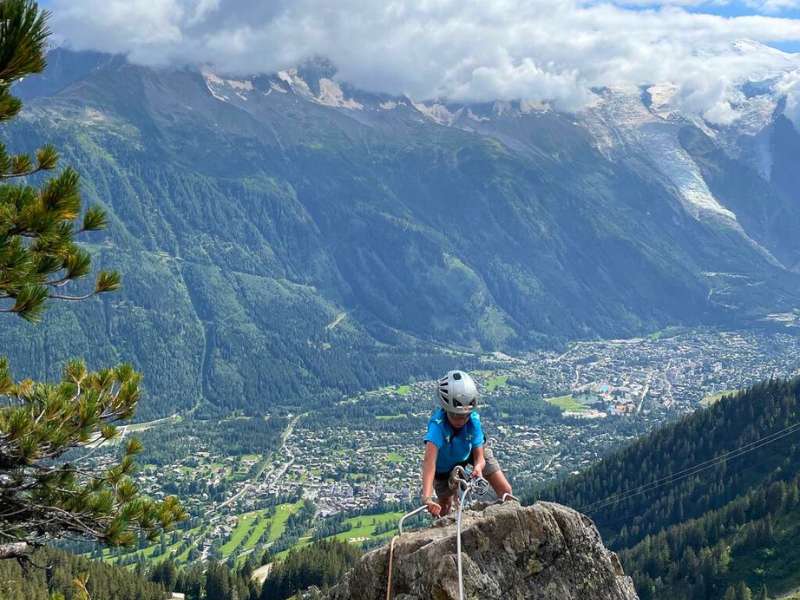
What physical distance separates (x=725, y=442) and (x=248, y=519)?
331 ft

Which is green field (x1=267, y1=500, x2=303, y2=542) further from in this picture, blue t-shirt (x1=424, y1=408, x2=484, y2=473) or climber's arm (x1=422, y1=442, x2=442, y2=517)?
climber's arm (x1=422, y1=442, x2=442, y2=517)

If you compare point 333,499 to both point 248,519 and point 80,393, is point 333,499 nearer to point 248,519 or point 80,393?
point 248,519

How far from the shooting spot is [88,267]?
17.5 meters

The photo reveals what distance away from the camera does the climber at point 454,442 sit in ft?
42.8

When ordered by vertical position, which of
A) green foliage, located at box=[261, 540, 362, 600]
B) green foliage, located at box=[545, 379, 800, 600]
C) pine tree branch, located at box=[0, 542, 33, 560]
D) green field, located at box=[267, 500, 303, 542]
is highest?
pine tree branch, located at box=[0, 542, 33, 560]

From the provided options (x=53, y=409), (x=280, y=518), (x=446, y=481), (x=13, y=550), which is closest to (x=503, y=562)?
(x=446, y=481)

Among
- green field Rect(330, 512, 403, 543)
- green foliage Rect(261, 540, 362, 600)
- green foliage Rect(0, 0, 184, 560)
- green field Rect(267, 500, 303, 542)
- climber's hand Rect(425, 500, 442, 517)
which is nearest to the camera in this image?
climber's hand Rect(425, 500, 442, 517)

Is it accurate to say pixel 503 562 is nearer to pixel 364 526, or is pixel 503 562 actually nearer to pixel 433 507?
pixel 433 507

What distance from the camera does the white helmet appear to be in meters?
13.0

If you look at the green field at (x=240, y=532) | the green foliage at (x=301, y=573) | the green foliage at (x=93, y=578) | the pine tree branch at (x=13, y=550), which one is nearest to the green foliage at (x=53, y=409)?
the pine tree branch at (x=13, y=550)

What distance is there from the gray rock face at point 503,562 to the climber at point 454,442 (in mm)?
708

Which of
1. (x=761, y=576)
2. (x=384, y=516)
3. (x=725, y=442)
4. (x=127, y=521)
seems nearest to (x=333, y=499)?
(x=384, y=516)

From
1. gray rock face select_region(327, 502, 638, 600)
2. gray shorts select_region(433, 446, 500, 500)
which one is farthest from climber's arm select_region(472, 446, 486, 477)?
gray rock face select_region(327, 502, 638, 600)

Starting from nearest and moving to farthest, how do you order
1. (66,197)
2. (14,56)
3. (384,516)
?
(14,56) → (66,197) → (384,516)
